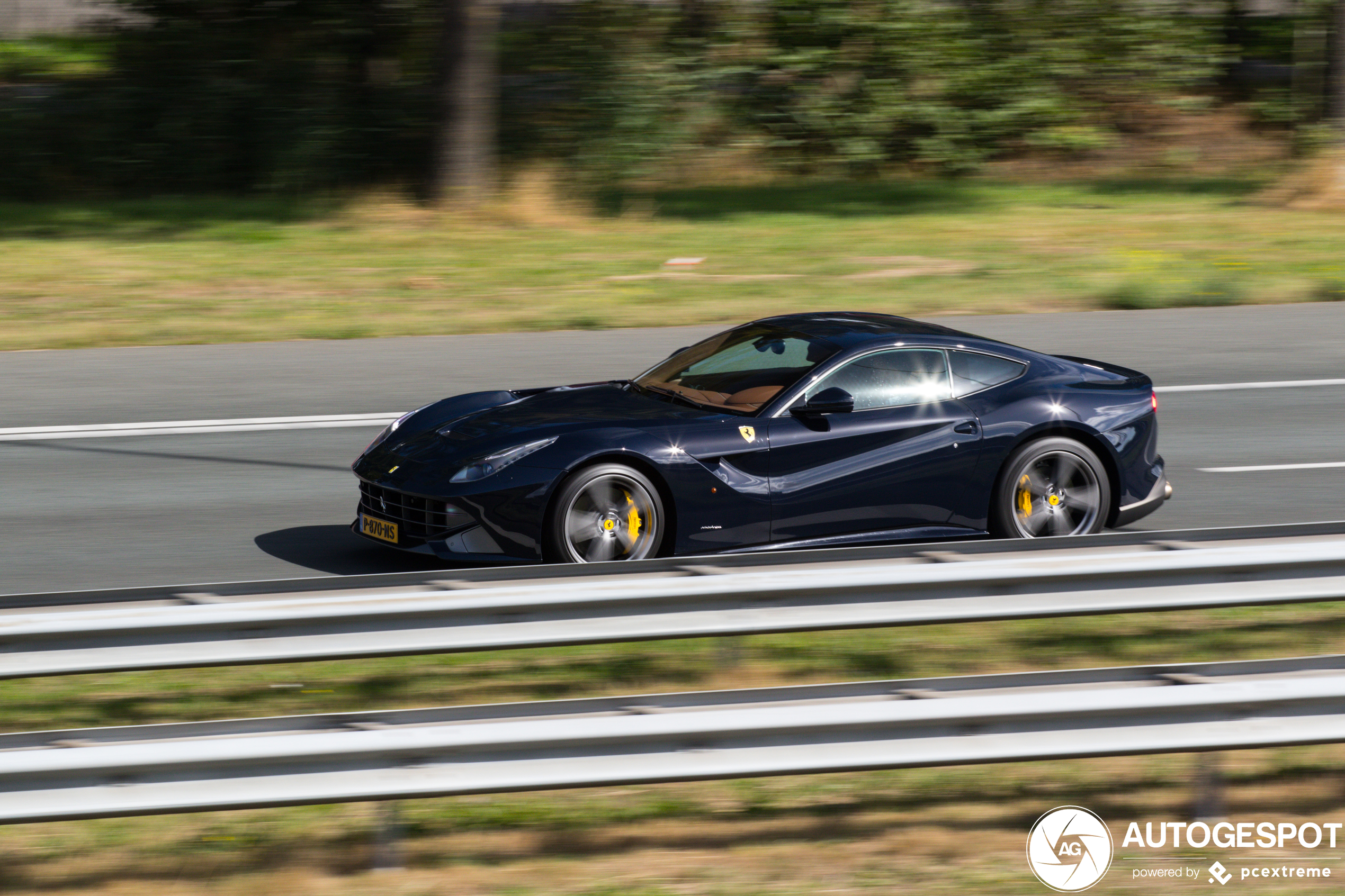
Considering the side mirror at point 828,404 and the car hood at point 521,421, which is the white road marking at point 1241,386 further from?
the car hood at point 521,421

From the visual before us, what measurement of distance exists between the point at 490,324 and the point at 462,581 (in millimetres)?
10037

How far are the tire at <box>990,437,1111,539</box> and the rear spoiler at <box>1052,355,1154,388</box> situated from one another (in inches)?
15.9

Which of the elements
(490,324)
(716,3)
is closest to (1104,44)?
(716,3)

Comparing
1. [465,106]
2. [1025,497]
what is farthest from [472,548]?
[465,106]

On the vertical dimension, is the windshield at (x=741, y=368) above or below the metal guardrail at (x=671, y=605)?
above

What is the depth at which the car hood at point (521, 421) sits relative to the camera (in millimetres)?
7672

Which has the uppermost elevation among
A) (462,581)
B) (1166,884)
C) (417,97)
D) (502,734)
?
(417,97)

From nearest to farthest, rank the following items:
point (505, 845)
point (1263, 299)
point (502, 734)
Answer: point (502, 734) < point (505, 845) < point (1263, 299)

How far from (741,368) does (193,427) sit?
4.56 meters

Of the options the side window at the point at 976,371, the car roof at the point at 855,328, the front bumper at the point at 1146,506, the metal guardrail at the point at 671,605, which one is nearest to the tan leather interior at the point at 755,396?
the car roof at the point at 855,328

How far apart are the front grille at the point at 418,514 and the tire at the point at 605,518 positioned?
43 cm

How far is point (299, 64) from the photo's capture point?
22.8 meters

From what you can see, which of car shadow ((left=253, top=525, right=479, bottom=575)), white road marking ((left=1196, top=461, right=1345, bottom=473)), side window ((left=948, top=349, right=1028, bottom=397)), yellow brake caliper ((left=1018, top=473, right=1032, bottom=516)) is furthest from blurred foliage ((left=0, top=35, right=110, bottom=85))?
yellow brake caliper ((left=1018, top=473, right=1032, bottom=516))

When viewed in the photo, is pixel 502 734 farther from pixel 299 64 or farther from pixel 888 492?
pixel 299 64
